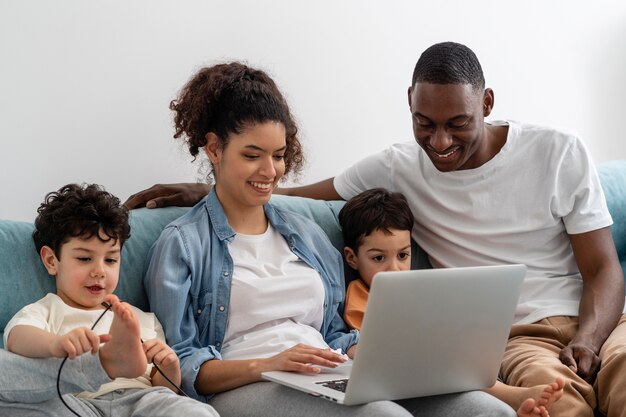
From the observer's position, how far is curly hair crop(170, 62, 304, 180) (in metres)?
1.99

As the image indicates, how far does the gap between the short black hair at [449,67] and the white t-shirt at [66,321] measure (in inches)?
34.1

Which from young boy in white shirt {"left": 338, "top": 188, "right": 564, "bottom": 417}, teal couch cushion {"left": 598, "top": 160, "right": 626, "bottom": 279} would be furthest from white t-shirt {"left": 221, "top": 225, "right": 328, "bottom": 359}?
teal couch cushion {"left": 598, "top": 160, "right": 626, "bottom": 279}

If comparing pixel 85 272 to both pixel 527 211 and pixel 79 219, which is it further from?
pixel 527 211

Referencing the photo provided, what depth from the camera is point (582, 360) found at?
1977 mm

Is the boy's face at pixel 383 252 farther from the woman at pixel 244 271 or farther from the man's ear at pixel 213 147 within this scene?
the man's ear at pixel 213 147

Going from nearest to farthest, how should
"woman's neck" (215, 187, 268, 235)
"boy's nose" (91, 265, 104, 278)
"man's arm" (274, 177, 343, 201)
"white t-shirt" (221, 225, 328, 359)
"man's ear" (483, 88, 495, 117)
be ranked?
"boy's nose" (91, 265, 104, 278) < "white t-shirt" (221, 225, 328, 359) < "woman's neck" (215, 187, 268, 235) < "man's ear" (483, 88, 495, 117) < "man's arm" (274, 177, 343, 201)

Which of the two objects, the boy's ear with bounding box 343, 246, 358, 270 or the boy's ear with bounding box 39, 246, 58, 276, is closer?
the boy's ear with bounding box 39, 246, 58, 276

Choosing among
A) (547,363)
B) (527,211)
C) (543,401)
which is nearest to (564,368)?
(547,363)

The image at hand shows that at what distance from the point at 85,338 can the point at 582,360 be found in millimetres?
1059

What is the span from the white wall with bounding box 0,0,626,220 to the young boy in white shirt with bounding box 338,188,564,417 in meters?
0.48

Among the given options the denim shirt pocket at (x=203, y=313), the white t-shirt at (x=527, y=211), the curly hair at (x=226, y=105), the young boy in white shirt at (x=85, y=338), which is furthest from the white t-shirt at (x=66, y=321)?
the white t-shirt at (x=527, y=211)

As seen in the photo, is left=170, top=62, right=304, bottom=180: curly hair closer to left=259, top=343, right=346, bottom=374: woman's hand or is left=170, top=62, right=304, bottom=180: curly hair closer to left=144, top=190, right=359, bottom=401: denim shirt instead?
left=144, top=190, right=359, bottom=401: denim shirt

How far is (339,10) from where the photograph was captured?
2.73m

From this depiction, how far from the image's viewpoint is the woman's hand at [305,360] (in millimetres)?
1667
